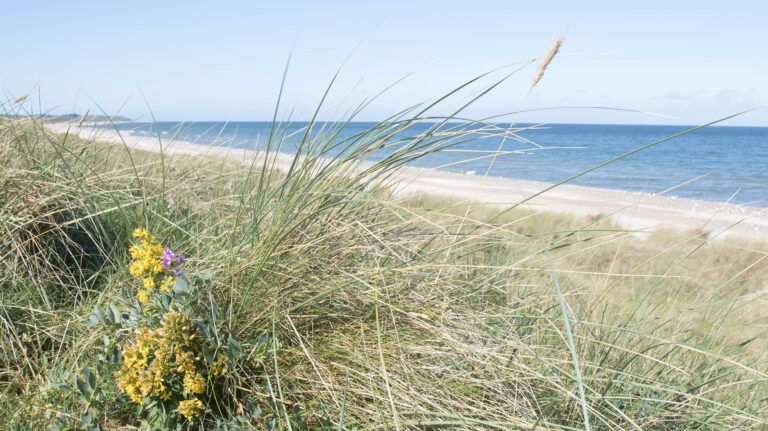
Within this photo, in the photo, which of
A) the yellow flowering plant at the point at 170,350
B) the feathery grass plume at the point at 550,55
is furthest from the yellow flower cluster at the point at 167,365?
the feathery grass plume at the point at 550,55

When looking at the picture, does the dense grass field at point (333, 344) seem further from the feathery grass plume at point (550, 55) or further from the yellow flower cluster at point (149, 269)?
the feathery grass plume at point (550, 55)

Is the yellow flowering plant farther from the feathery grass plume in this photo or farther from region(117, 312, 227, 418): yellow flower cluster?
the feathery grass plume

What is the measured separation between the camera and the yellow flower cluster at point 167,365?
3.74 ft

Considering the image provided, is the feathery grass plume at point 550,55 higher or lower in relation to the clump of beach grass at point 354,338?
higher

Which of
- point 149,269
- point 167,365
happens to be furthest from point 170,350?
point 149,269

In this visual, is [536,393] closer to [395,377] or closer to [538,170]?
[395,377]

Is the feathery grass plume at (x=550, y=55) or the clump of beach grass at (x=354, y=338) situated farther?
the feathery grass plume at (x=550, y=55)

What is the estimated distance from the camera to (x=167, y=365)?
3.82 ft

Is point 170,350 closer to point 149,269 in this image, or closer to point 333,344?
point 149,269

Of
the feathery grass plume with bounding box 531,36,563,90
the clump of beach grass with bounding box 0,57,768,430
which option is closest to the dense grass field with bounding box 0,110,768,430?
the clump of beach grass with bounding box 0,57,768,430

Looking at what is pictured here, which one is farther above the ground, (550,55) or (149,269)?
(550,55)

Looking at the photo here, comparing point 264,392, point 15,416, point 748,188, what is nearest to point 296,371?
point 264,392

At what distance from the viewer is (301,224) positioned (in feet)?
4.86

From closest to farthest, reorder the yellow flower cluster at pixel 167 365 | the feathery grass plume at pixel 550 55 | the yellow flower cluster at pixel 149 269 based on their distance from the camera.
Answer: the yellow flower cluster at pixel 167 365 → the yellow flower cluster at pixel 149 269 → the feathery grass plume at pixel 550 55
